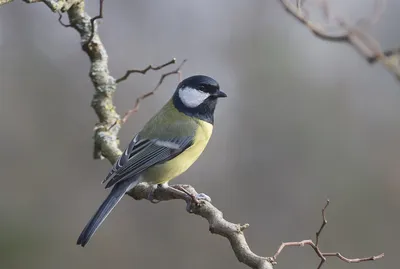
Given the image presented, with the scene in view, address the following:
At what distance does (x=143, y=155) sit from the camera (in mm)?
2533

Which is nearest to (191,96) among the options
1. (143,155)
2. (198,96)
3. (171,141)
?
(198,96)

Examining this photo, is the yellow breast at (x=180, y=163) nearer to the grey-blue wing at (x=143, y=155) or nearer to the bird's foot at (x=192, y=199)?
the grey-blue wing at (x=143, y=155)

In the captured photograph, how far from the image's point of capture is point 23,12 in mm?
7902

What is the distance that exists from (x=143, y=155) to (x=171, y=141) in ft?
0.53

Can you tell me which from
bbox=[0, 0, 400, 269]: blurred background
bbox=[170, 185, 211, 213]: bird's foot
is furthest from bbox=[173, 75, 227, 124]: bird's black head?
bbox=[0, 0, 400, 269]: blurred background

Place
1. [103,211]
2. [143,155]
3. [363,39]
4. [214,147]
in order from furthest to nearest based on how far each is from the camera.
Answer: [214,147] → [143,155] → [103,211] → [363,39]

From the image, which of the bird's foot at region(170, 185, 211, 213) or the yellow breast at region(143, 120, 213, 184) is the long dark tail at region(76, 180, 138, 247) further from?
the bird's foot at region(170, 185, 211, 213)

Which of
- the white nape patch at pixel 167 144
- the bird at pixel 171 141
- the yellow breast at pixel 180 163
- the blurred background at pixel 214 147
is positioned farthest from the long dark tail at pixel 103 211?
the blurred background at pixel 214 147

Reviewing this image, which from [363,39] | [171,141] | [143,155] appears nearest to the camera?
[363,39]

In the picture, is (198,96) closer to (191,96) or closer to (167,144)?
(191,96)

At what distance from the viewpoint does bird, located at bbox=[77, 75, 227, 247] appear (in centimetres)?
241

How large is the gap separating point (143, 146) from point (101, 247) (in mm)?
3944

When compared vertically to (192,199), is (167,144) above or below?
above

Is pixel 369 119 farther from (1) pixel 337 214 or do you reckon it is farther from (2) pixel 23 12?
(2) pixel 23 12
